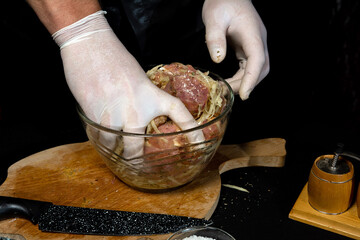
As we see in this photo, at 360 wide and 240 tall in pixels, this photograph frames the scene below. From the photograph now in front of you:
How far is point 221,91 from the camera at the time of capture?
140 centimetres

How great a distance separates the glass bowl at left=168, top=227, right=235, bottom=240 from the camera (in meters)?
1.14

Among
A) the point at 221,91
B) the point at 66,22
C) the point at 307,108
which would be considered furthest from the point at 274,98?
the point at 66,22

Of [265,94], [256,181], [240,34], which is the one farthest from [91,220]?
[265,94]

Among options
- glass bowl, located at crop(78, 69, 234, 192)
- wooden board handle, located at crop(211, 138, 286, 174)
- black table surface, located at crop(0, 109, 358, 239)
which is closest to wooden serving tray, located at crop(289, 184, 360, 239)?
black table surface, located at crop(0, 109, 358, 239)

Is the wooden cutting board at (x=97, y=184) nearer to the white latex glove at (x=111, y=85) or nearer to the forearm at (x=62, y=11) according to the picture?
the white latex glove at (x=111, y=85)

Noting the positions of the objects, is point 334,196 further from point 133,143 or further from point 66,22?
point 66,22

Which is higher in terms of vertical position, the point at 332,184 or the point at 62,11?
the point at 62,11

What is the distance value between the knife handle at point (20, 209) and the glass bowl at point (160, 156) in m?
0.27

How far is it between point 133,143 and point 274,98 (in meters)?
1.24

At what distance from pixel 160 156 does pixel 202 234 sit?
0.86 feet

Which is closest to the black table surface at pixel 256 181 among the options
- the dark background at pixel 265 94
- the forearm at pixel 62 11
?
the dark background at pixel 265 94

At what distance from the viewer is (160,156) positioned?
1237 millimetres

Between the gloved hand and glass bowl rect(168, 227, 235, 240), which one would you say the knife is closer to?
glass bowl rect(168, 227, 235, 240)

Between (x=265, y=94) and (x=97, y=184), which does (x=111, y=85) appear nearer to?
(x=97, y=184)
